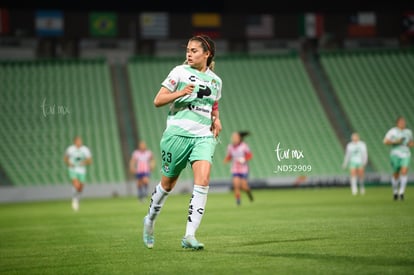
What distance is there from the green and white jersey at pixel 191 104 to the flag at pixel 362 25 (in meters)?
37.1

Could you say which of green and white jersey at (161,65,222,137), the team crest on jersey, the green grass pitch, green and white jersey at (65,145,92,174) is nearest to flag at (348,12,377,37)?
green and white jersey at (65,145,92,174)

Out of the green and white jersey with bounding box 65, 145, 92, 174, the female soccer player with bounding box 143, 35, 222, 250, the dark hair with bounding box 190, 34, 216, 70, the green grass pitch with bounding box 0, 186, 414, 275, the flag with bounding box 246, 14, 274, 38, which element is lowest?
the green and white jersey with bounding box 65, 145, 92, 174

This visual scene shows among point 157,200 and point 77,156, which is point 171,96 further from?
point 77,156

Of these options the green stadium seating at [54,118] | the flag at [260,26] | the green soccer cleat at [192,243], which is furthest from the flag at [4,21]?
the green soccer cleat at [192,243]

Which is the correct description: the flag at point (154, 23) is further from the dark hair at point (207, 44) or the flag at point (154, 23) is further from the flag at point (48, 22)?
the dark hair at point (207, 44)

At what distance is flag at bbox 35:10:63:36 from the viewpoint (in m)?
42.5

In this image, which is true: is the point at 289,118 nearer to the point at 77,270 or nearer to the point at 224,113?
the point at 224,113

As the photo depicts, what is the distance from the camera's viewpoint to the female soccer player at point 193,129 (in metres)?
9.95

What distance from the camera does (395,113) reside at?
43250 mm

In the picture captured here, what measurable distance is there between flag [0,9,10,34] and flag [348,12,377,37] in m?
19.9

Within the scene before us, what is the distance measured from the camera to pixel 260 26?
4528 cm

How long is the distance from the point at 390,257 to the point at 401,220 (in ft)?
19.6

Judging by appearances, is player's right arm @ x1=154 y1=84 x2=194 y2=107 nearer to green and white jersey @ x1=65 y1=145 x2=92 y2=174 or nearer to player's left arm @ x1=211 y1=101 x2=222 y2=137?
player's left arm @ x1=211 y1=101 x2=222 y2=137

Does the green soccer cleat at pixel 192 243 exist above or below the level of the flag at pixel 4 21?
below
